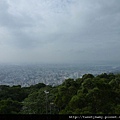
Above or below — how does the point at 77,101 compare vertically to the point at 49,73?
below

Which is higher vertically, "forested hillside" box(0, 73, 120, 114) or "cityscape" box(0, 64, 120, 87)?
"cityscape" box(0, 64, 120, 87)

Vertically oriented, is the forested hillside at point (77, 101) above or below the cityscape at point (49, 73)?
below

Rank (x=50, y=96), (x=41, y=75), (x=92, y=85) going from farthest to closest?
(x=41, y=75)
(x=50, y=96)
(x=92, y=85)

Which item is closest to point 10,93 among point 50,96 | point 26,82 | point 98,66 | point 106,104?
point 26,82

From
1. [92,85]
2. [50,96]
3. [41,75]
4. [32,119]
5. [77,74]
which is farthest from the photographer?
[41,75]

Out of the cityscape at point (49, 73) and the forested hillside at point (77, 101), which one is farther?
the cityscape at point (49, 73)

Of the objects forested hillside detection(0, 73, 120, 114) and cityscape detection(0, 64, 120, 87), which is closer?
forested hillside detection(0, 73, 120, 114)

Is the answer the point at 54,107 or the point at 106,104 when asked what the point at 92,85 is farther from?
the point at 54,107

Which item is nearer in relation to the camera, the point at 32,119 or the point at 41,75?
the point at 32,119
